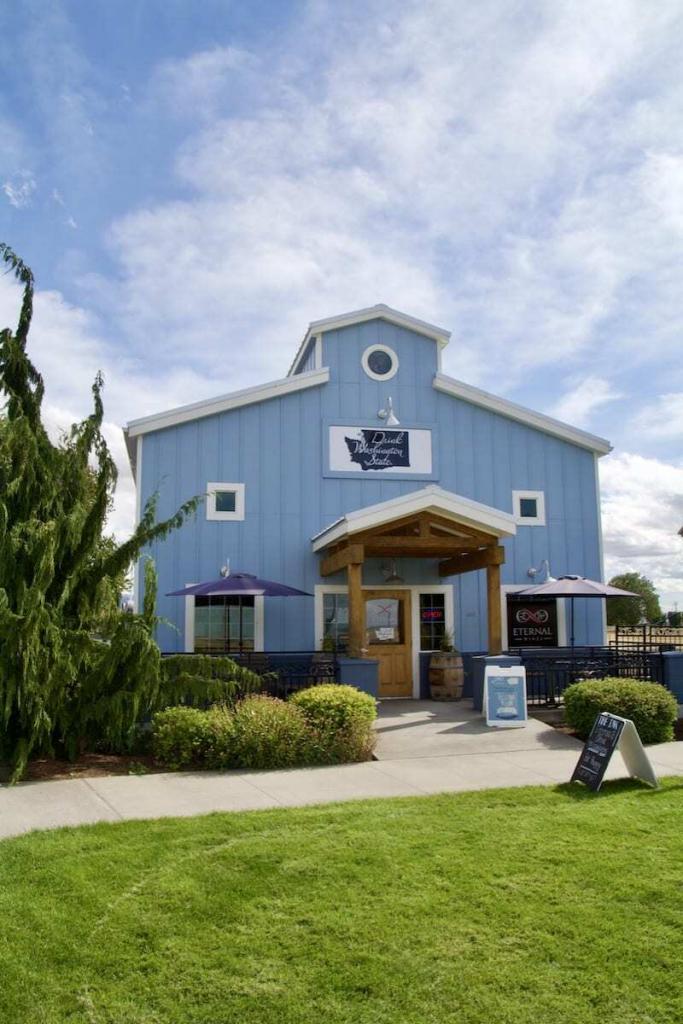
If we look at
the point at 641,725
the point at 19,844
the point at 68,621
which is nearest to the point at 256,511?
the point at 68,621

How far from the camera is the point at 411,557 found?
1584cm

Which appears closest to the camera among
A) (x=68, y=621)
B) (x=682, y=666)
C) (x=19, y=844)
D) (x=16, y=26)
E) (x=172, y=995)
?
(x=172, y=995)

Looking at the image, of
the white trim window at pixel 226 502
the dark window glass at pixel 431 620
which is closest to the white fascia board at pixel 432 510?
the white trim window at pixel 226 502

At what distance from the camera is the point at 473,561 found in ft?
48.4

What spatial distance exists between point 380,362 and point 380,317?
3.01ft

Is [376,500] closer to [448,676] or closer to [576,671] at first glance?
[448,676]

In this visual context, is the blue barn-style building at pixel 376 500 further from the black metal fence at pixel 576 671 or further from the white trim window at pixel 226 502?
the black metal fence at pixel 576 671

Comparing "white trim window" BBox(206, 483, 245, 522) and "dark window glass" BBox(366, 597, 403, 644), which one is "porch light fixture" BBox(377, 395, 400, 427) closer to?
"white trim window" BBox(206, 483, 245, 522)

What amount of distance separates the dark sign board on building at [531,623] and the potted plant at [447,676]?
158 cm

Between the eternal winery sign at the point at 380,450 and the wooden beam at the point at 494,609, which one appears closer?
the wooden beam at the point at 494,609

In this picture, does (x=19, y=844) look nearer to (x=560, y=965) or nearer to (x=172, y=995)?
(x=172, y=995)

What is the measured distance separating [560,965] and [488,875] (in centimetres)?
119

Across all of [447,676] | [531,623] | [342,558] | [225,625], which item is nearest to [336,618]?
[342,558]

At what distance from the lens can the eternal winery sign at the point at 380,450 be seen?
16.0 meters
